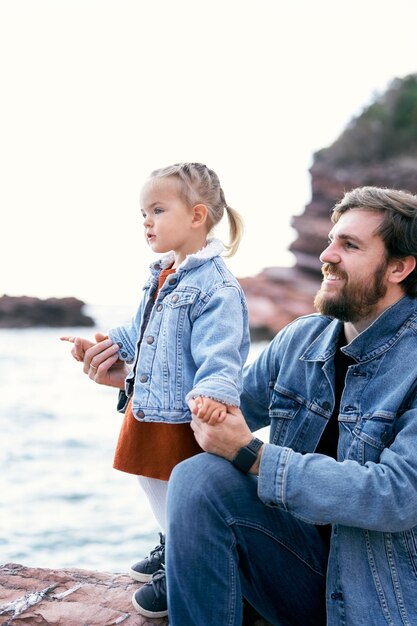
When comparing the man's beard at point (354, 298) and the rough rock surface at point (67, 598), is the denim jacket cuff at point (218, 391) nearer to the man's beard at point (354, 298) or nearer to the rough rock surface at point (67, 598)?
the man's beard at point (354, 298)

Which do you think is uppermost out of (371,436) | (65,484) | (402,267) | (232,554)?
(402,267)

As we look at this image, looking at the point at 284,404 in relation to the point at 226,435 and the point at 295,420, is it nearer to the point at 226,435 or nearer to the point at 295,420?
the point at 295,420

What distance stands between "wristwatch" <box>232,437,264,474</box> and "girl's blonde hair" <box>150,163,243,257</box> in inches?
27.3

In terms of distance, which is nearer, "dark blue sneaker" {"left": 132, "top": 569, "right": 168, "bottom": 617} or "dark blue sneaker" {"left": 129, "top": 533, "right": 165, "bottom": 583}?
"dark blue sneaker" {"left": 132, "top": 569, "right": 168, "bottom": 617}

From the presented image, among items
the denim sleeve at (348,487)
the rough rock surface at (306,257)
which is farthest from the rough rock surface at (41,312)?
the denim sleeve at (348,487)

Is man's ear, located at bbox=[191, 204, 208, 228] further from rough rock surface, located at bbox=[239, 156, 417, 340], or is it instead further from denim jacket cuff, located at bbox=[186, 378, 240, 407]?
rough rock surface, located at bbox=[239, 156, 417, 340]

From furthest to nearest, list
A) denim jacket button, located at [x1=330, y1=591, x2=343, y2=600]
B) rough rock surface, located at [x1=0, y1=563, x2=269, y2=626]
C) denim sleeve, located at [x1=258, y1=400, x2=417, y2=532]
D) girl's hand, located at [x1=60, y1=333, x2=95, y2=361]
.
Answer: girl's hand, located at [x1=60, y1=333, x2=95, y2=361], rough rock surface, located at [x1=0, y1=563, x2=269, y2=626], denim jacket button, located at [x1=330, y1=591, x2=343, y2=600], denim sleeve, located at [x1=258, y1=400, x2=417, y2=532]

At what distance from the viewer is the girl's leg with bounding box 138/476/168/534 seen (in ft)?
7.08

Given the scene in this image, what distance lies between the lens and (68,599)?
2.19 m

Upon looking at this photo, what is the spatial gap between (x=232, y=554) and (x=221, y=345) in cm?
52

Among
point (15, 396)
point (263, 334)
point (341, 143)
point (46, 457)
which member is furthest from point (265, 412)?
point (341, 143)

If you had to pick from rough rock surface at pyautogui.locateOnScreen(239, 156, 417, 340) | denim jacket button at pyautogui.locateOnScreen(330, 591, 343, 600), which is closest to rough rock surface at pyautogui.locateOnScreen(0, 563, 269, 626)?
denim jacket button at pyautogui.locateOnScreen(330, 591, 343, 600)

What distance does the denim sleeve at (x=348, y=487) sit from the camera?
5.53 feet

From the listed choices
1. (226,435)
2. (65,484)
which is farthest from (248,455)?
(65,484)
